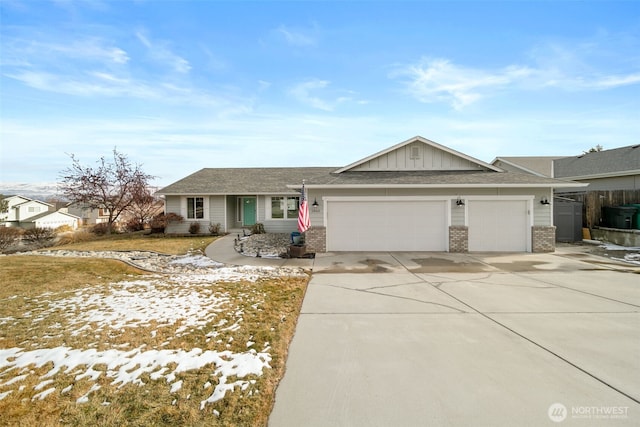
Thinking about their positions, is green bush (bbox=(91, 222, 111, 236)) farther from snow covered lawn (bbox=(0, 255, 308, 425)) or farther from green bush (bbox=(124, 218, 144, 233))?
snow covered lawn (bbox=(0, 255, 308, 425))

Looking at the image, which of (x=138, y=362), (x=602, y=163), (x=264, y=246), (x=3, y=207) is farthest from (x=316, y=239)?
(x=3, y=207)

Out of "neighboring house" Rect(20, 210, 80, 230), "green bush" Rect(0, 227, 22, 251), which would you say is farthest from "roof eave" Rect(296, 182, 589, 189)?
"neighboring house" Rect(20, 210, 80, 230)

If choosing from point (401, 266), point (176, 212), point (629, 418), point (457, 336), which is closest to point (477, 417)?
point (629, 418)

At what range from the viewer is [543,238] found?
459 inches

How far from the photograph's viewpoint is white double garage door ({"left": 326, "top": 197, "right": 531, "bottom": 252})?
11852 mm

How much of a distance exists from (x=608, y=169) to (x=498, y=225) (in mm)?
13902

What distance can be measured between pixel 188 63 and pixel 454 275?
1494 cm

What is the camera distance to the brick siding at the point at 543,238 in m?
11.6

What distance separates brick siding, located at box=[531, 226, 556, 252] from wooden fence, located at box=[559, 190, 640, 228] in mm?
5339

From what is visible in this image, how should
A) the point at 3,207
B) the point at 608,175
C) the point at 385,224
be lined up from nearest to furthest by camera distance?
the point at 385,224, the point at 608,175, the point at 3,207

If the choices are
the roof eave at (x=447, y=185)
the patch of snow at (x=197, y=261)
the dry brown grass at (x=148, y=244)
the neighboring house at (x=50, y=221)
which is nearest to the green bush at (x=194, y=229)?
the dry brown grass at (x=148, y=244)

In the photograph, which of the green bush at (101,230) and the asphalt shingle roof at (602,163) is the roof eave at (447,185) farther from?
the green bush at (101,230)

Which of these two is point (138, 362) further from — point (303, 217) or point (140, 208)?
point (140, 208)

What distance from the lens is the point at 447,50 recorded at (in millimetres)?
12094
